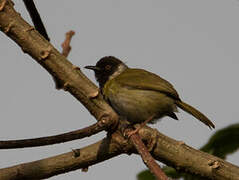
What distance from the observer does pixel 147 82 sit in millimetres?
5344

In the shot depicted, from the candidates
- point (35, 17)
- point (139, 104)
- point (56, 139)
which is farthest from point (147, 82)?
point (56, 139)

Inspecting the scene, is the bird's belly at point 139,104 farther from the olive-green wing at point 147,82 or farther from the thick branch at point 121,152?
the thick branch at point 121,152

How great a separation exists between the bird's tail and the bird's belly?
111 mm

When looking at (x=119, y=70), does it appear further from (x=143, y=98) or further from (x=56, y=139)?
(x=56, y=139)

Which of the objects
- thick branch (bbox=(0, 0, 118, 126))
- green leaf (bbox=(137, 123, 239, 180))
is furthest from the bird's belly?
thick branch (bbox=(0, 0, 118, 126))

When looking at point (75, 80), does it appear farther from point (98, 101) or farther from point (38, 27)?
point (38, 27)

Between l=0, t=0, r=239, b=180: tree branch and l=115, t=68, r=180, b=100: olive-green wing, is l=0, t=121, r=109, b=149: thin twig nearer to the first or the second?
l=0, t=0, r=239, b=180: tree branch

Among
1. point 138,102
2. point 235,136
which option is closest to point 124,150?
point 235,136

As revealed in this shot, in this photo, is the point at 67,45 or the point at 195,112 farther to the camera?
the point at 195,112

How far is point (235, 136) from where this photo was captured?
3.54 metres

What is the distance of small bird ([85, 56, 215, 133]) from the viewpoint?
4.82 metres

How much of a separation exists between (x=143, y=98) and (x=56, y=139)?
2.74 metres

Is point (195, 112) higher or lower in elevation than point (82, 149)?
lower

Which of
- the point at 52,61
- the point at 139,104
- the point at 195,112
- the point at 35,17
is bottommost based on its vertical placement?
the point at 195,112
